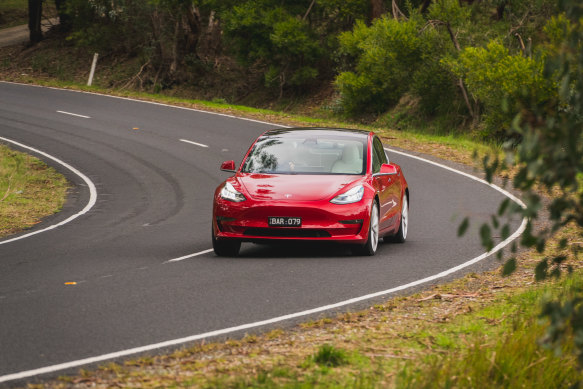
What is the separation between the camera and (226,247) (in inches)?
468

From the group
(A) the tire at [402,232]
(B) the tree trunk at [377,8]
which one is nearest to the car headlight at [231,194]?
(A) the tire at [402,232]

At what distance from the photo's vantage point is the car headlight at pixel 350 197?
11.5 meters

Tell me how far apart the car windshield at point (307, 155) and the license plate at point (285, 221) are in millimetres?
1053

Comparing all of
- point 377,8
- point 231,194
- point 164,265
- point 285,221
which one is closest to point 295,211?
point 285,221

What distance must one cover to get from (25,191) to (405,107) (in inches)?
797

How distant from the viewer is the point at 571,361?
6.06 metres

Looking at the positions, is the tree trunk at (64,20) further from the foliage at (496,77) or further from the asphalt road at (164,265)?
the asphalt road at (164,265)

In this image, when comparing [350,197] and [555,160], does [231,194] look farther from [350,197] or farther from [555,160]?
[555,160]

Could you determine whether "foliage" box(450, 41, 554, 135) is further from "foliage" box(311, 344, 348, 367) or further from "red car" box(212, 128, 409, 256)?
"foliage" box(311, 344, 348, 367)

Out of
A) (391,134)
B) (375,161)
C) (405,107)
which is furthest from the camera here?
(405,107)

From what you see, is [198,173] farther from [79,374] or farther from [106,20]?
[106,20]

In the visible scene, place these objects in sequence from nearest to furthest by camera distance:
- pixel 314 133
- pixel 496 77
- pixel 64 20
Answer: pixel 314 133, pixel 496 77, pixel 64 20

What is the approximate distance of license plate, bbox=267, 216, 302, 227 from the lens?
11.4 meters

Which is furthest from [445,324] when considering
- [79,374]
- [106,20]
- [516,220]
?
[106,20]
